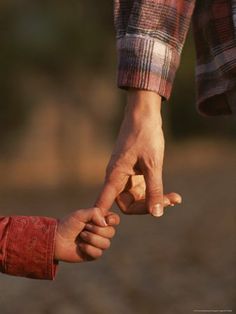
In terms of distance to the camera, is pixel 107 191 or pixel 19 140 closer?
pixel 107 191

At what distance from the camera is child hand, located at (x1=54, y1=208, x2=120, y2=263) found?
1.74 m

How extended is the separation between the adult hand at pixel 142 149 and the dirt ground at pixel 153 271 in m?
2.59

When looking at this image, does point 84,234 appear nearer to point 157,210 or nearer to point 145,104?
point 157,210

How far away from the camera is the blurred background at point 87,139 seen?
7.04 m

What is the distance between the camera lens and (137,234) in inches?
297

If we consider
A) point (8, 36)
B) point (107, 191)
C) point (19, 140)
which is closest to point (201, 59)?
point (107, 191)

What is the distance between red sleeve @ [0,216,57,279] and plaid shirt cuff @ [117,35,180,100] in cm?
40

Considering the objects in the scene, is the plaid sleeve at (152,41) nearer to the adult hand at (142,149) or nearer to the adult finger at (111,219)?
the adult hand at (142,149)

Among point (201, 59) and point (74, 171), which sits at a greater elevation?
point (201, 59)

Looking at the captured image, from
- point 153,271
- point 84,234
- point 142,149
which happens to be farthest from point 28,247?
point 153,271

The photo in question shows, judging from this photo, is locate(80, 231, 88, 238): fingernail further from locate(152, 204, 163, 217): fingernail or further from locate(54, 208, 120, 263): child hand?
locate(152, 204, 163, 217): fingernail

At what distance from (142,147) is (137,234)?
593 centimetres

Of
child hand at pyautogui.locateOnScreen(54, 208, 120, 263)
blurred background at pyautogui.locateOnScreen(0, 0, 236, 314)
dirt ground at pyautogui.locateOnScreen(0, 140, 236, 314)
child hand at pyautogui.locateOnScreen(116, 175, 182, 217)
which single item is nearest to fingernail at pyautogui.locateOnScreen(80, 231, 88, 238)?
child hand at pyautogui.locateOnScreen(54, 208, 120, 263)

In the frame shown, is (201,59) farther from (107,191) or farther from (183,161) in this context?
(183,161)
